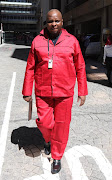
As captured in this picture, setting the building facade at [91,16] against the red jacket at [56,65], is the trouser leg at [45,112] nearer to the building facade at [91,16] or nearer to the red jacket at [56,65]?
the red jacket at [56,65]

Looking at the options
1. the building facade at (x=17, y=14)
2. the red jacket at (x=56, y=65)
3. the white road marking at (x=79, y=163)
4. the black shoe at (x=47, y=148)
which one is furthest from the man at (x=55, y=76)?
the building facade at (x=17, y=14)

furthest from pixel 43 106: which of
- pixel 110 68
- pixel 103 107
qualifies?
pixel 110 68

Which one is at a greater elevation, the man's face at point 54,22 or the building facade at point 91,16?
the building facade at point 91,16

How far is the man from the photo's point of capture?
2.83m

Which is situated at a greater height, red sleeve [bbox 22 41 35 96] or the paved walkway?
red sleeve [bbox 22 41 35 96]

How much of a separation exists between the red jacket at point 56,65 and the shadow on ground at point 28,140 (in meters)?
1.01

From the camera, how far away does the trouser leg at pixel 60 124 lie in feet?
9.95

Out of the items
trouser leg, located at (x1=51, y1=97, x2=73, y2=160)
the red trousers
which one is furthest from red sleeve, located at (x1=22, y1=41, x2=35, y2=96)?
trouser leg, located at (x1=51, y1=97, x2=73, y2=160)

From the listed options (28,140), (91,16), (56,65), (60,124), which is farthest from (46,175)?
(91,16)

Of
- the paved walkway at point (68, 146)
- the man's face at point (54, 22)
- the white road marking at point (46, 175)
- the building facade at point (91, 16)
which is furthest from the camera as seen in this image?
the building facade at point (91, 16)

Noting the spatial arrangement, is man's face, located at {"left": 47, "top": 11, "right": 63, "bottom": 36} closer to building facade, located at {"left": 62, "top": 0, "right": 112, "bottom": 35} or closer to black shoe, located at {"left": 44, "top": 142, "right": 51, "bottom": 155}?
black shoe, located at {"left": 44, "top": 142, "right": 51, "bottom": 155}

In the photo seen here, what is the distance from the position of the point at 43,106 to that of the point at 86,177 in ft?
3.23

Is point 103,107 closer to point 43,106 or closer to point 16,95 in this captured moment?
point 16,95

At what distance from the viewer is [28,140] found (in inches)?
156
